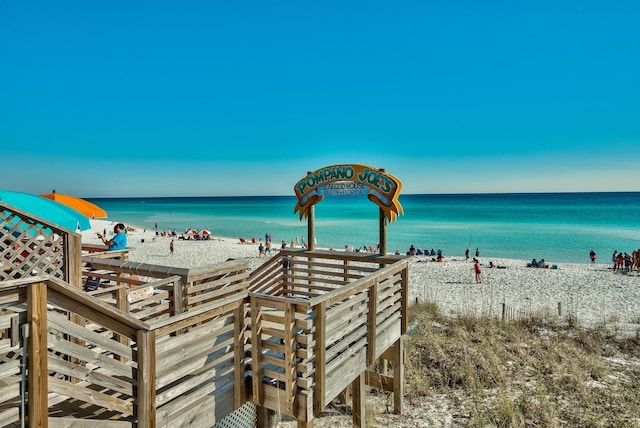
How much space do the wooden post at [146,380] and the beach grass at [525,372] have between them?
4.98 m

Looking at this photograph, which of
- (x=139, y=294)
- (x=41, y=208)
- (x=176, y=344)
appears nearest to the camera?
(x=176, y=344)

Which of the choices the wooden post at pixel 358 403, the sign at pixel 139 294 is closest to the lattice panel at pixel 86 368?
the sign at pixel 139 294

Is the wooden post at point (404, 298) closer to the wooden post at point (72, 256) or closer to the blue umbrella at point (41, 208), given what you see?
the wooden post at point (72, 256)

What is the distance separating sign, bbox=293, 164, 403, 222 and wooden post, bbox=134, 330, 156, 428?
16.4 feet

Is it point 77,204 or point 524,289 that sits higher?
point 77,204

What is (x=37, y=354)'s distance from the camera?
2502 mm

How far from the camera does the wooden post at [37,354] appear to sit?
8.00ft

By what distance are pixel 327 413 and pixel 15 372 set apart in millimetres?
5573

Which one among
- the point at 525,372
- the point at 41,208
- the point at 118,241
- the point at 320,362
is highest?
the point at 41,208

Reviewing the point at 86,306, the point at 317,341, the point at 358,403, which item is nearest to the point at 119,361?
the point at 86,306

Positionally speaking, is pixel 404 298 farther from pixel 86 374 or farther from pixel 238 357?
pixel 86 374

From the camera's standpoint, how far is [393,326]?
654 centimetres

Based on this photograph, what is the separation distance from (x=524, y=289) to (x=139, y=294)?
18.2m

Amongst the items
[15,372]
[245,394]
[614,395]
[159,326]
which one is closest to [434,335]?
[614,395]
